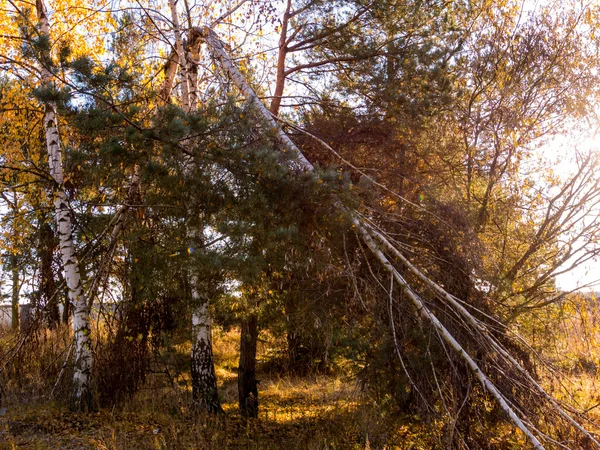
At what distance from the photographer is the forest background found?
5.04 m

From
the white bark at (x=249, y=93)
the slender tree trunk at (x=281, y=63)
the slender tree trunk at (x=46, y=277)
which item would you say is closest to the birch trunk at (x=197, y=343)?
the white bark at (x=249, y=93)

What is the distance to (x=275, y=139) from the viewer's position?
223 inches

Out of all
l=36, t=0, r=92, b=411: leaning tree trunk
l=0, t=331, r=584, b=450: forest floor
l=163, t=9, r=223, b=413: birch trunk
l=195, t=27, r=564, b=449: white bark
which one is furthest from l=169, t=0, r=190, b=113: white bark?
l=0, t=331, r=584, b=450: forest floor

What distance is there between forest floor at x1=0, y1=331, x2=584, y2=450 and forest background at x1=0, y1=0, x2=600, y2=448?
50 millimetres

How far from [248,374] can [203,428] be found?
2234mm

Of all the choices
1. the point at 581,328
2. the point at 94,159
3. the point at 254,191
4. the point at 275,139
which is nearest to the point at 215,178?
the point at 254,191

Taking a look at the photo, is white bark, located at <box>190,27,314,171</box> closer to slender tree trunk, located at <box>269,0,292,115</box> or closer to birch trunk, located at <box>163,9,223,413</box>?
birch trunk, located at <box>163,9,223,413</box>

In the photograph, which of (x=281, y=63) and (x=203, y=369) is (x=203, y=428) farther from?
(x=281, y=63)

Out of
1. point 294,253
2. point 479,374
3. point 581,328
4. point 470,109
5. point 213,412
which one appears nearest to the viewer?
point 479,374

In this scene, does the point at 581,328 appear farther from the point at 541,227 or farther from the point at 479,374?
the point at 479,374

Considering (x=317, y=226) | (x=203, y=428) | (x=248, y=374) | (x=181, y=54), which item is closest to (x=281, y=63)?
(x=181, y=54)

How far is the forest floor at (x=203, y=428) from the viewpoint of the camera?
570cm

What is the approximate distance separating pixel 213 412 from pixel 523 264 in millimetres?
5074

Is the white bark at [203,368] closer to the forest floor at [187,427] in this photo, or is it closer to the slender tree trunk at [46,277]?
the forest floor at [187,427]
